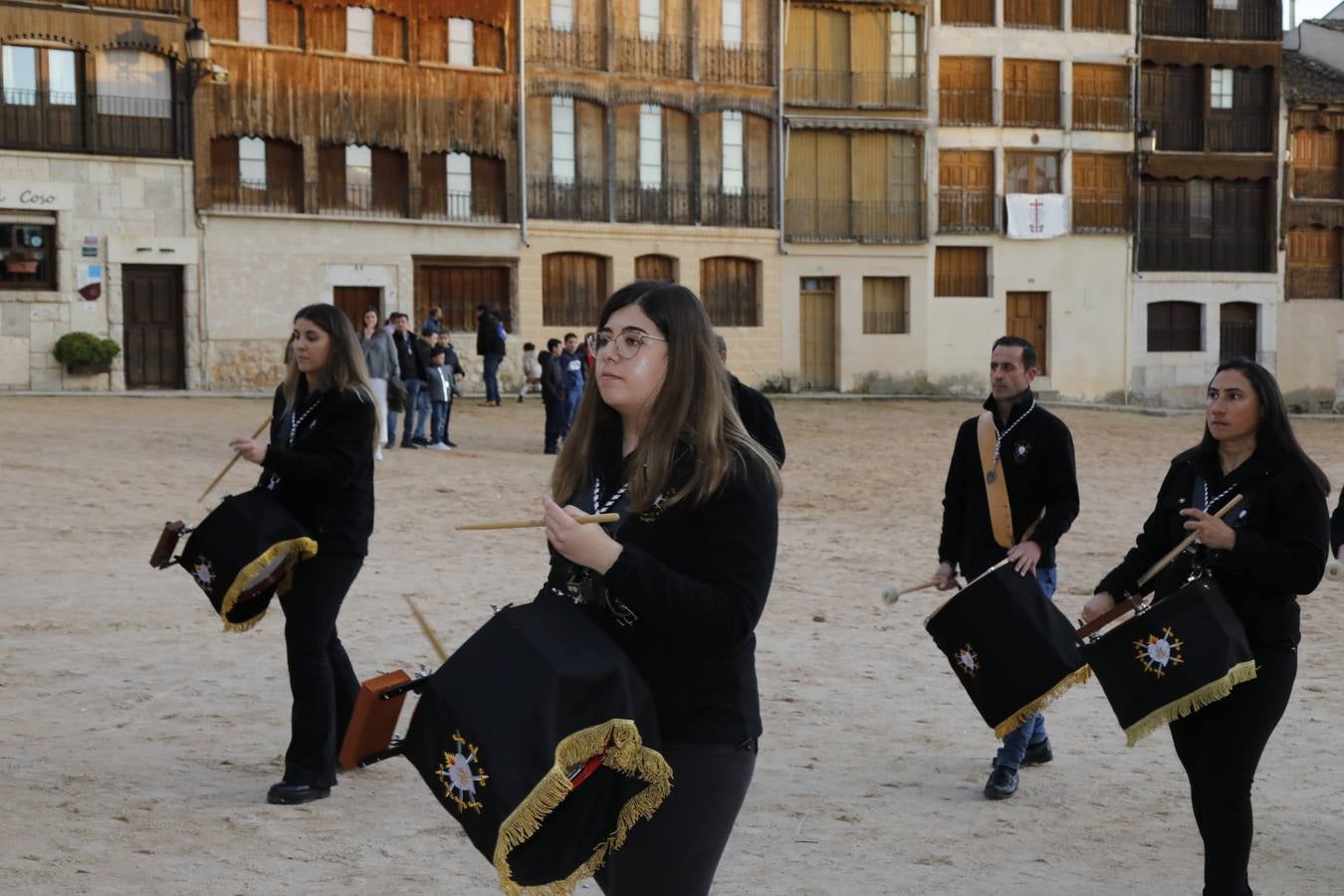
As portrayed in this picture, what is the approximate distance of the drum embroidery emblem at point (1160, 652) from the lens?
485 centimetres

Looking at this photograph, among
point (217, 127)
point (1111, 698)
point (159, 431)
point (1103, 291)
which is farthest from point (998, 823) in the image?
point (1103, 291)

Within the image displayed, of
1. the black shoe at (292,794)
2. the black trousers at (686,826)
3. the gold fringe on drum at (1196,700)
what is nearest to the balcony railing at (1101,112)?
the black shoe at (292,794)

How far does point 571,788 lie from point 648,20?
121 ft

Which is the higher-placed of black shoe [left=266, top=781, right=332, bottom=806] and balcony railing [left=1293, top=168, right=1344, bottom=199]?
balcony railing [left=1293, top=168, right=1344, bottom=199]

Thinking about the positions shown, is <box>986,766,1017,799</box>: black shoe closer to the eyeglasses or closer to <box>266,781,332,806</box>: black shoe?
<box>266,781,332,806</box>: black shoe

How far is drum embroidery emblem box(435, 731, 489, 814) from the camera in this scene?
3.03m

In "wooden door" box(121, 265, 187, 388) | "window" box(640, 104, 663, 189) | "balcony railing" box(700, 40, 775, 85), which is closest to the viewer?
"wooden door" box(121, 265, 187, 388)

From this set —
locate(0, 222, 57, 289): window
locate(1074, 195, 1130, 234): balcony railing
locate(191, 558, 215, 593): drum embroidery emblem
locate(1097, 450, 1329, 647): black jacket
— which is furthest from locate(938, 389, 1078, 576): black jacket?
locate(1074, 195, 1130, 234): balcony railing

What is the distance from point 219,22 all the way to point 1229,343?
26.6m

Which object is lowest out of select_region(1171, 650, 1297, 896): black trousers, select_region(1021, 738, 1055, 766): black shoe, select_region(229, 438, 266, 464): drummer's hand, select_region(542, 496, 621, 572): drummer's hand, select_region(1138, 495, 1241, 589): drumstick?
select_region(1021, 738, 1055, 766): black shoe

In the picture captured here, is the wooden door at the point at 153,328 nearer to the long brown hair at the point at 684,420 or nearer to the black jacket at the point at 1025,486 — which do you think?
the black jacket at the point at 1025,486

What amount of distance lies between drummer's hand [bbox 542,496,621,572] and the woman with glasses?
52 millimetres

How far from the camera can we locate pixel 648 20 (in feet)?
126

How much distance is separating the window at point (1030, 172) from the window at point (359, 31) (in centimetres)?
1644
